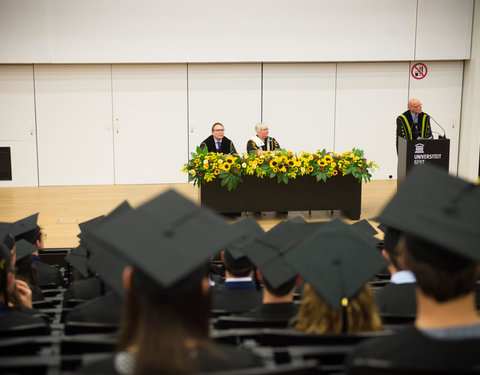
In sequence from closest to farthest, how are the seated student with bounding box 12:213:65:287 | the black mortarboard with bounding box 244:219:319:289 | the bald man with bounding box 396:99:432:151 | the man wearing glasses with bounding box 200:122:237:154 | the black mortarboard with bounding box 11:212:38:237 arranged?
the black mortarboard with bounding box 244:219:319:289
the seated student with bounding box 12:213:65:287
the black mortarboard with bounding box 11:212:38:237
the man wearing glasses with bounding box 200:122:237:154
the bald man with bounding box 396:99:432:151

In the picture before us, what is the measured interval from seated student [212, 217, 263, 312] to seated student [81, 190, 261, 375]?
126 centimetres

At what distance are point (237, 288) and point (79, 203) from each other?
7594mm

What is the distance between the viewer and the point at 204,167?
8531 mm

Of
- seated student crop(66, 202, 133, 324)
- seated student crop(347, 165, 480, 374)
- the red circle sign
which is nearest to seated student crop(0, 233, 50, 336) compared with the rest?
seated student crop(66, 202, 133, 324)

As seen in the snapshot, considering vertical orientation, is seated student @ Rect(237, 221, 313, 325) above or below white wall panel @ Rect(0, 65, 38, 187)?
below

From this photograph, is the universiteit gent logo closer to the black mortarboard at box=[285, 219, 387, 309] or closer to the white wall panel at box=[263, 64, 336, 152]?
the white wall panel at box=[263, 64, 336, 152]

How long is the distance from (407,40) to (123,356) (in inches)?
474

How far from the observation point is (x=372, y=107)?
42.2ft

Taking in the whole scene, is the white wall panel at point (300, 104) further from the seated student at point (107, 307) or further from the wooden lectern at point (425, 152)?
the seated student at point (107, 307)

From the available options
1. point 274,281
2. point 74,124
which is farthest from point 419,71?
point 274,281

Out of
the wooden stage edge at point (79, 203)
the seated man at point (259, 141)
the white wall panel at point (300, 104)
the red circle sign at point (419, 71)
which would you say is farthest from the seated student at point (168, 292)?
the red circle sign at point (419, 71)

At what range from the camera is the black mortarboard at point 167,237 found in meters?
1.65

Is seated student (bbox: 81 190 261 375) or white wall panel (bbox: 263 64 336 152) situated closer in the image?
seated student (bbox: 81 190 261 375)

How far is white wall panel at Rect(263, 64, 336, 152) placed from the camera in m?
12.6
